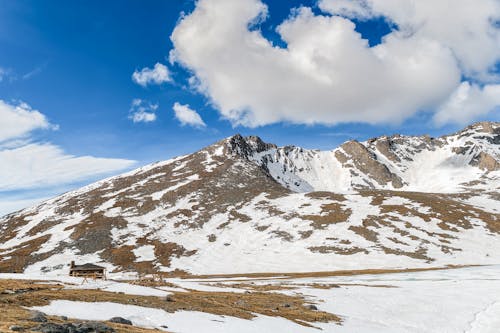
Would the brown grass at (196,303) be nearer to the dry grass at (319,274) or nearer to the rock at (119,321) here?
the rock at (119,321)

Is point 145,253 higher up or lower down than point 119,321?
higher up

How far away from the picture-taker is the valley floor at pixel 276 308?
2977 cm

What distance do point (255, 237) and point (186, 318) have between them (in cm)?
10072

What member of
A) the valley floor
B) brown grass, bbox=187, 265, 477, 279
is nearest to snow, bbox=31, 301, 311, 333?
the valley floor

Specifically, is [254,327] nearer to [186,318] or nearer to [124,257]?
[186,318]

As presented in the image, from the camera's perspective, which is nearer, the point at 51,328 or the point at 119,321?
the point at 51,328

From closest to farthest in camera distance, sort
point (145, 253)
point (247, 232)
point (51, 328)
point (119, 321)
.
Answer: point (51, 328) < point (119, 321) < point (145, 253) < point (247, 232)

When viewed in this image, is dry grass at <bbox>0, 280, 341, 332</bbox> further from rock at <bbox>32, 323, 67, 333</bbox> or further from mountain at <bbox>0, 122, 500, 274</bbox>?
mountain at <bbox>0, 122, 500, 274</bbox>

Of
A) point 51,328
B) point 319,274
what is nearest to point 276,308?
point 51,328

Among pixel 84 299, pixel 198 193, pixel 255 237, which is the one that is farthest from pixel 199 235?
pixel 84 299

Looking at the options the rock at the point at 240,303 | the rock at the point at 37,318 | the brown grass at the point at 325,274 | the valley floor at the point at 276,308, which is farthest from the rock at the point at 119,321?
the brown grass at the point at 325,274

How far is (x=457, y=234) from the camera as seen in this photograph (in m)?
125

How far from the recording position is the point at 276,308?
136 ft

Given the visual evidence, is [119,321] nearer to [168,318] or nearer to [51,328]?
[168,318]
